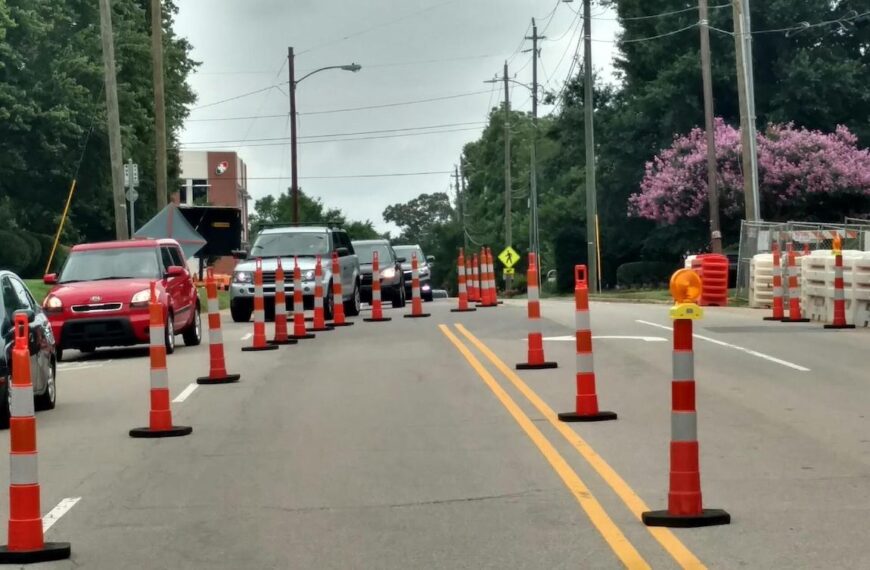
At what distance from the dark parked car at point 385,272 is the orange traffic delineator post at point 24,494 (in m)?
29.2

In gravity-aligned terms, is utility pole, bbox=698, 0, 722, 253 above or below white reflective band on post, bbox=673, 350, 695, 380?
above

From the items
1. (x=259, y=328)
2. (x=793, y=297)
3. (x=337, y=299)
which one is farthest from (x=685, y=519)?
(x=337, y=299)

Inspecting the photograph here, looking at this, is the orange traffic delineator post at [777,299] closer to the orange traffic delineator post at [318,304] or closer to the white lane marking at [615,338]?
the white lane marking at [615,338]

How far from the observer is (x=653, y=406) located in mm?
13977

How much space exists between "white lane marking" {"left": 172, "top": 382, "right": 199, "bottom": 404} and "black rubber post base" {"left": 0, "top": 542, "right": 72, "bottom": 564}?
7556mm

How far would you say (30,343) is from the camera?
1445 cm

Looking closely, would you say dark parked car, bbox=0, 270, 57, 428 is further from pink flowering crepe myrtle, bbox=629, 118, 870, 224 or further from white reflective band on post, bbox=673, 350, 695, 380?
pink flowering crepe myrtle, bbox=629, 118, 870, 224

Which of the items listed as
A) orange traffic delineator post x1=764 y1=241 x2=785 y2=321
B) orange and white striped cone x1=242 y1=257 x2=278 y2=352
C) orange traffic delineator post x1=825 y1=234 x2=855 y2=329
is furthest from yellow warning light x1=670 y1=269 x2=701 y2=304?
orange traffic delineator post x1=764 y1=241 x2=785 y2=321

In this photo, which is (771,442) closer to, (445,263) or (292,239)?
(292,239)

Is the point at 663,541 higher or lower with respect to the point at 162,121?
lower

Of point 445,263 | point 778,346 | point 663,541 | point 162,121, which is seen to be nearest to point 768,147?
point 162,121

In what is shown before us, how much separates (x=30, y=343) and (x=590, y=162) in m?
41.9

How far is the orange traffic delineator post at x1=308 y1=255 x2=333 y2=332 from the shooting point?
26969 millimetres

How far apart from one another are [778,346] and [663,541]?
12.9 m
